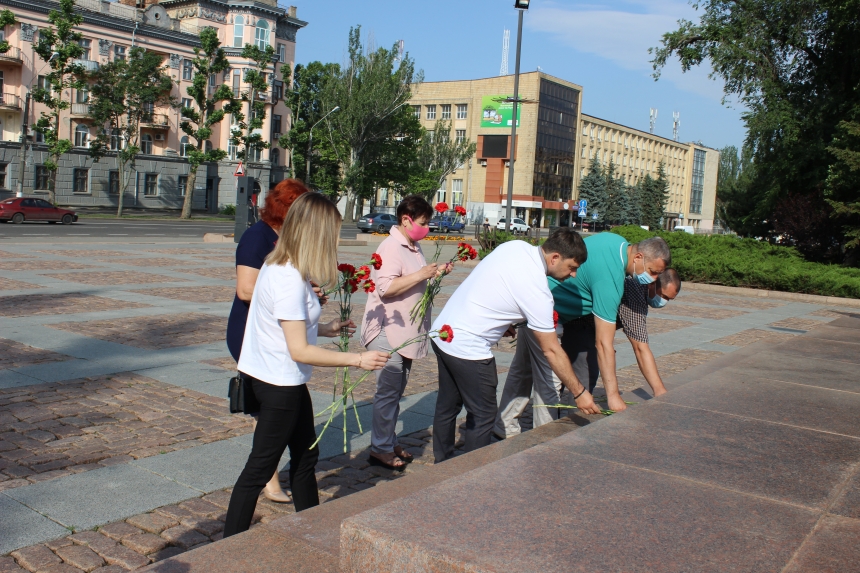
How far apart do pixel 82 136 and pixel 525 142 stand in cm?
5452

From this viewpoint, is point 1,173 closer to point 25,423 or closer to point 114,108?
point 114,108

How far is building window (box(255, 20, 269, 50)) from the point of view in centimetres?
6488

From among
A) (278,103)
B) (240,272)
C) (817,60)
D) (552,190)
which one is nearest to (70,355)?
(240,272)

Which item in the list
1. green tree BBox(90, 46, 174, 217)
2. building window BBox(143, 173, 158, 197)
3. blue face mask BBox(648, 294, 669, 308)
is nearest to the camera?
blue face mask BBox(648, 294, 669, 308)

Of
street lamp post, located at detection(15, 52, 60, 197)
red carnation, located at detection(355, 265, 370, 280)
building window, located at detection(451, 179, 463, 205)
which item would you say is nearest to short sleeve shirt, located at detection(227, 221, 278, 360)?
red carnation, located at detection(355, 265, 370, 280)

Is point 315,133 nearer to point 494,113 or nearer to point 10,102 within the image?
point 10,102

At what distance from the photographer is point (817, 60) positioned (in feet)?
93.5

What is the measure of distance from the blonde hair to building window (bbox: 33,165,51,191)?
52876 millimetres

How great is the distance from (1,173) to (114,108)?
7.88 metres

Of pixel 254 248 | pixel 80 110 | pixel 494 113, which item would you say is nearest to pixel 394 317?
pixel 254 248

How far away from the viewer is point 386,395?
207 inches

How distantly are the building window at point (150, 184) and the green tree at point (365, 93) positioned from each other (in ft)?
46.3

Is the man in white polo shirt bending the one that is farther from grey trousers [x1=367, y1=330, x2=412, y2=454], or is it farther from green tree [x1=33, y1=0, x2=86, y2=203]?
green tree [x1=33, y1=0, x2=86, y2=203]

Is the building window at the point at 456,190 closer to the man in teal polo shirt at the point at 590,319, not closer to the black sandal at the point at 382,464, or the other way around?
the man in teal polo shirt at the point at 590,319
